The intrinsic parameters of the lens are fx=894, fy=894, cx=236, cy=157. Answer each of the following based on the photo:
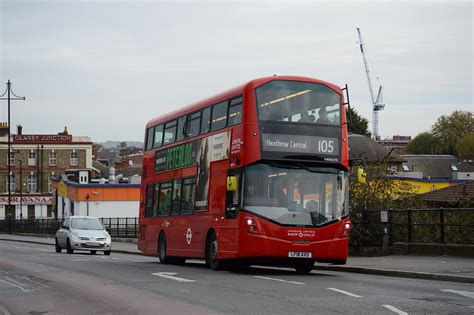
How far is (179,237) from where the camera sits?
1022 inches

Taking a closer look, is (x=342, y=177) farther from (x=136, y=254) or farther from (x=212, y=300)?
(x=136, y=254)

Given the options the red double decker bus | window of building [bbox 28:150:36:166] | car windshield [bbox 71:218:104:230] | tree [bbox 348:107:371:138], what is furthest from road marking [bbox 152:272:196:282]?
window of building [bbox 28:150:36:166]

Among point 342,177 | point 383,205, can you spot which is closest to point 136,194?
point 383,205

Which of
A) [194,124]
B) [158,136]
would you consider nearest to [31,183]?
[158,136]

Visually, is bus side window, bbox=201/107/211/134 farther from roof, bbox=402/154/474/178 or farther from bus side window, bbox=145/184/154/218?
roof, bbox=402/154/474/178

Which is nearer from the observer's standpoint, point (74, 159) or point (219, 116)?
point (219, 116)

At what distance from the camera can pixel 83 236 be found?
3850 centimetres

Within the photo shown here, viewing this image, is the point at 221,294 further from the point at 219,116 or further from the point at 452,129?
the point at 452,129

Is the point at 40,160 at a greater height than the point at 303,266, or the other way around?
the point at 40,160

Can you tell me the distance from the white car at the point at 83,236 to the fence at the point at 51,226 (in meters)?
16.3

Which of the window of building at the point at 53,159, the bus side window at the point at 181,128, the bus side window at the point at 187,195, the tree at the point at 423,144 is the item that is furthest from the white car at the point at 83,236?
the tree at the point at 423,144

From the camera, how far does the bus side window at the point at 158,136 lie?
2855 centimetres

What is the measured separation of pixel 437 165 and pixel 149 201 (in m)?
112

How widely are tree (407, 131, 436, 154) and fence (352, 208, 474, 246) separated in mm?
136163
